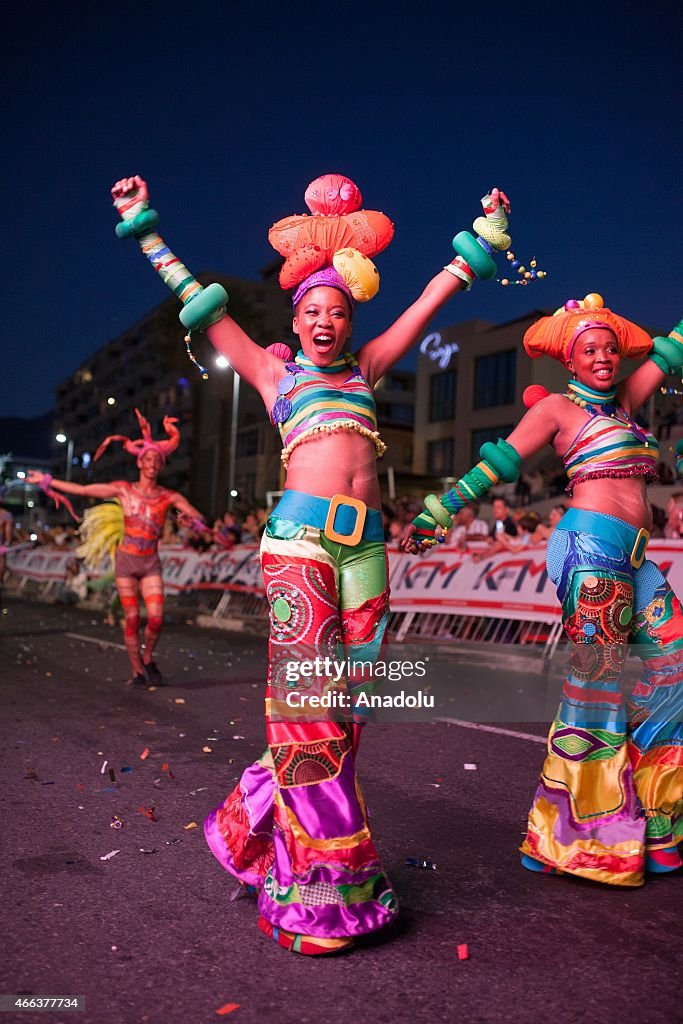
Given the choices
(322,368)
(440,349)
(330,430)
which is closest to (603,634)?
(330,430)

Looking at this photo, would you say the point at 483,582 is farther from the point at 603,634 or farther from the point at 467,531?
the point at 603,634

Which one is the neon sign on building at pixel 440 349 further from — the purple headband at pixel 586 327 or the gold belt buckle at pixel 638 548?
the gold belt buckle at pixel 638 548

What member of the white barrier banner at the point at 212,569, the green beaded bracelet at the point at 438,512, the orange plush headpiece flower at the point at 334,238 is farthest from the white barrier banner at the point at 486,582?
the orange plush headpiece flower at the point at 334,238

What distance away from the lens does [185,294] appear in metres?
3.45

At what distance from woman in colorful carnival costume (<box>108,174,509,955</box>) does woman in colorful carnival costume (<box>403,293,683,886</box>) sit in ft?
2.21

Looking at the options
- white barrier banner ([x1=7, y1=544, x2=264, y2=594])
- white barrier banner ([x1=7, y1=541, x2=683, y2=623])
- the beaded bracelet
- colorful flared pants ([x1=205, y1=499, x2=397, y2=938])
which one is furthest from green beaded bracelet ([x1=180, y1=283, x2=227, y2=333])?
white barrier banner ([x1=7, y1=544, x2=264, y2=594])

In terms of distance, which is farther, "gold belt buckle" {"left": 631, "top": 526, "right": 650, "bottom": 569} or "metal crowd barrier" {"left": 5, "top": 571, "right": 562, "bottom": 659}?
"metal crowd barrier" {"left": 5, "top": 571, "right": 562, "bottom": 659}

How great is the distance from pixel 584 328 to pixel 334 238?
4.18ft

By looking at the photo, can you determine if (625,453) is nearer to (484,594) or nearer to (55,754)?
(55,754)

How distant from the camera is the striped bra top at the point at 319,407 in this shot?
3.32 metres

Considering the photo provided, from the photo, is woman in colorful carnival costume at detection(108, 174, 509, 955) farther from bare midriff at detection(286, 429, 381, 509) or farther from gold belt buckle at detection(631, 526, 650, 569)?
gold belt buckle at detection(631, 526, 650, 569)

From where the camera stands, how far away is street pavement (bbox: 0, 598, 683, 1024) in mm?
2582

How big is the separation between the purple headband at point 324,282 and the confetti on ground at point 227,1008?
88.9 inches

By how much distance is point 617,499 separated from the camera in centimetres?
396
